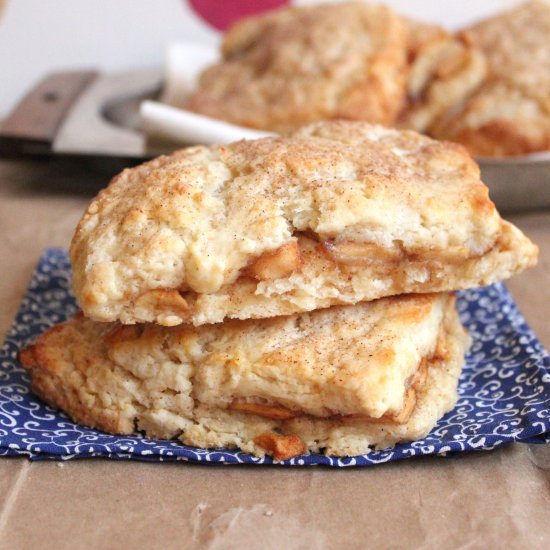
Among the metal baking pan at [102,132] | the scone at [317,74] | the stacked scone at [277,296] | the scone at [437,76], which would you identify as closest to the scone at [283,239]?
the stacked scone at [277,296]

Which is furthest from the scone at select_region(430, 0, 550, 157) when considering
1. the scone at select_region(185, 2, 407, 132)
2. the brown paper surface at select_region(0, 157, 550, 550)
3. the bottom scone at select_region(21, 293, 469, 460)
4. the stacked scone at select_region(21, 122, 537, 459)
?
the brown paper surface at select_region(0, 157, 550, 550)

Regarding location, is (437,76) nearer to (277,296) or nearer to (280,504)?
(277,296)

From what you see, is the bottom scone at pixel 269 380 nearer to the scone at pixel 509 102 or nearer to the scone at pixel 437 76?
the scone at pixel 509 102

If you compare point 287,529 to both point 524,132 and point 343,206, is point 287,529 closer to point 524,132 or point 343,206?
point 343,206

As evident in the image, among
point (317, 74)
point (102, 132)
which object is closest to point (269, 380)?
point (317, 74)

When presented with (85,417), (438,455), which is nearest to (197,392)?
(85,417)

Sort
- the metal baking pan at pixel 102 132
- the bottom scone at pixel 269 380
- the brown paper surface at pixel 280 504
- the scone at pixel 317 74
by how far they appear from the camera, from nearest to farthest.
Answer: the brown paper surface at pixel 280 504 → the bottom scone at pixel 269 380 → the metal baking pan at pixel 102 132 → the scone at pixel 317 74
